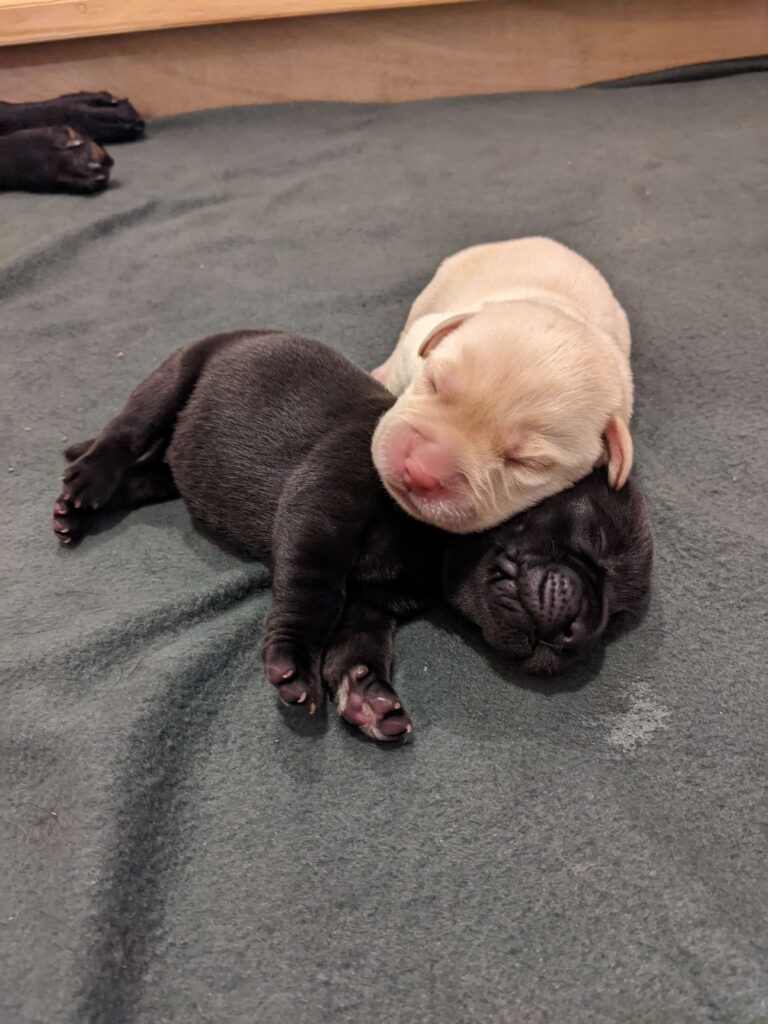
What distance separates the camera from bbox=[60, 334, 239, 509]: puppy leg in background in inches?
78.7

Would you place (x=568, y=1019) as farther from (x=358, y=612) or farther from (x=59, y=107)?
(x=59, y=107)

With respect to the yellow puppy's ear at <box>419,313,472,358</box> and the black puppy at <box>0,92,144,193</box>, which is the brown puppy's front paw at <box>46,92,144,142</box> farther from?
the yellow puppy's ear at <box>419,313,472,358</box>

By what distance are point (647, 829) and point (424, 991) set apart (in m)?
0.48

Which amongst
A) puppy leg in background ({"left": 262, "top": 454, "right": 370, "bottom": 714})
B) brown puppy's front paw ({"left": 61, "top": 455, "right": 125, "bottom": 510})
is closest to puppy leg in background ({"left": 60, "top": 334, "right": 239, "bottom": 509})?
brown puppy's front paw ({"left": 61, "top": 455, "right": 125, "bottom": 510})

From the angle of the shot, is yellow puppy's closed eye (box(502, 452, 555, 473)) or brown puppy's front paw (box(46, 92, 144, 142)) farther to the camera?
brown puppy's front paw (box(46, 92, 144, 142))

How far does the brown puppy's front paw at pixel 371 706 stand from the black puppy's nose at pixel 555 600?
32 cm

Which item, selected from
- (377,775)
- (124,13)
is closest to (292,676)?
(377,775)

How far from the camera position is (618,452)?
1645 mm

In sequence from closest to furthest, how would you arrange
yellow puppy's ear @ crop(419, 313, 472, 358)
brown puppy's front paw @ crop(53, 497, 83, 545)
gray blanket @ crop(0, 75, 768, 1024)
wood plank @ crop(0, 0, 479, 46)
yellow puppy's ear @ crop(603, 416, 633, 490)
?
1. gray blanket @ crop(0, 75, 768, 1024)
2. yellow puppy's ear @ crop(603, 416, 633, 490)
3. yellow puppy's ear @ crop(419, 313, 472, 358)
4. brown puppy's front paw @ crop(53, 497, 83, 545)
5. wood plank @ crop(0, 0, 479, 46)

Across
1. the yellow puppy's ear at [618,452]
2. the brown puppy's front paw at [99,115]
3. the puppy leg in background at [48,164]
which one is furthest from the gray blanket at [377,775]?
the brown puppy's front paw at [99,115]

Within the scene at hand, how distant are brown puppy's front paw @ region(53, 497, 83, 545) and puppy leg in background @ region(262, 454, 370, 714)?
58 cm

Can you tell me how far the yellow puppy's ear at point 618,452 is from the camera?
1639mm

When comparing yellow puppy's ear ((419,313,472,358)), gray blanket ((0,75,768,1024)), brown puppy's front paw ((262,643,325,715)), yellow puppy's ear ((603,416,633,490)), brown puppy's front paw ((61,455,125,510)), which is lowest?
gray blanket ((0,75,768,1024))

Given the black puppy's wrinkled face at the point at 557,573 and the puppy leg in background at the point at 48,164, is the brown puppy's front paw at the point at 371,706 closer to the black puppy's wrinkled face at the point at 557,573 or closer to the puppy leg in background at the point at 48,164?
the black puppy's wrinkled face at the point at 557,573
